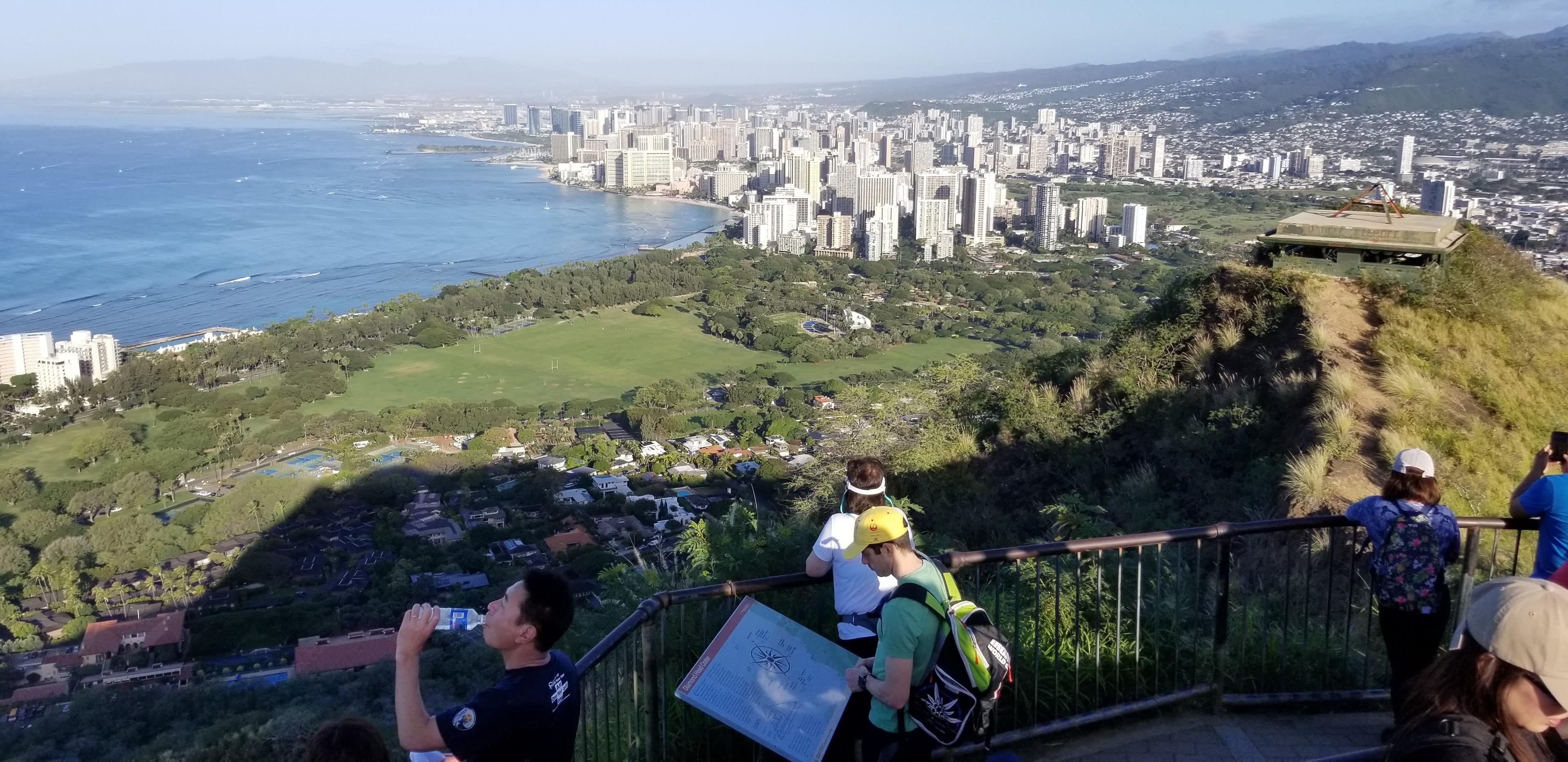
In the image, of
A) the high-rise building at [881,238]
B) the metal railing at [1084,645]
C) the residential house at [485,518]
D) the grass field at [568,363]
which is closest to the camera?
the metal railing at [1084,645]

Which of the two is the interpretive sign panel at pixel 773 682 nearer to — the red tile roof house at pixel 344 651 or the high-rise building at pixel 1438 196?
the red tile roof house at pixel 344 651

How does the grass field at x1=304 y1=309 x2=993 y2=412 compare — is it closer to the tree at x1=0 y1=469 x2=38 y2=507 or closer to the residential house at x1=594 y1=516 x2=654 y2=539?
the tree at x1=0 y1=469 x2=38 y2=507

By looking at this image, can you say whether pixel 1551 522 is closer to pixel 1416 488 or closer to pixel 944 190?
pixel 1416 488

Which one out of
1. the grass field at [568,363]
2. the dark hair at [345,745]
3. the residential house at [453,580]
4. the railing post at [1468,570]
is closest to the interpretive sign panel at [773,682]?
the dark hair at [345,745]

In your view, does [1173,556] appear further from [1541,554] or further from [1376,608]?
[1541,554]

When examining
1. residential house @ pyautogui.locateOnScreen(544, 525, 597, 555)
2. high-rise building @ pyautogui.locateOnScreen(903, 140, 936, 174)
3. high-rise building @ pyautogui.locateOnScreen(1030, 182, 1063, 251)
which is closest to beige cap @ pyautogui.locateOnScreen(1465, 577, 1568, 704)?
residential house @ pyautogui.locateOnScreen(544, 525, 597, 555)

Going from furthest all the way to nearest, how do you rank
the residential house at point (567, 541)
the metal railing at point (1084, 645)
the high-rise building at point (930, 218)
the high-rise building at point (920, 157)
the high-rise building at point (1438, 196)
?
the high-rise building at point (920, 157) < the high-rise building at point (930, 218) < the high-rise building at point (1438, 196) < the residential house at point (567, 541) < the metal railing at point (1084, 645)
